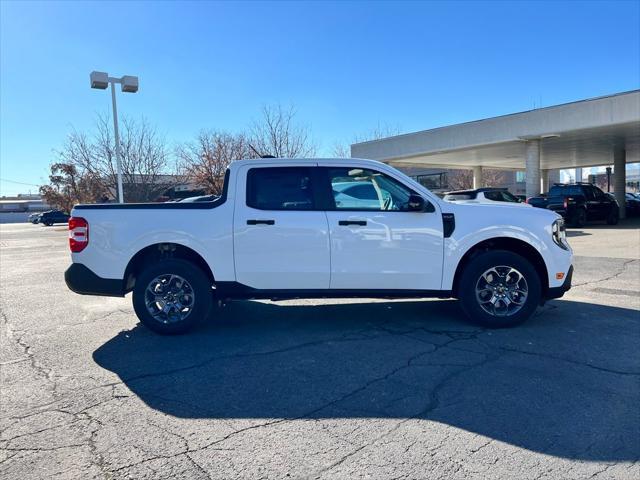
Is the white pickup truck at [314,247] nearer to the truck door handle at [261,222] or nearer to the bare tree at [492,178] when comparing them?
the truck door handle at [261,222]

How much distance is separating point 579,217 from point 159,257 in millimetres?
20404

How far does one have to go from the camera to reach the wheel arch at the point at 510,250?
5.60 m

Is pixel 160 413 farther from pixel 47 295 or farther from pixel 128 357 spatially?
pixel 47 295

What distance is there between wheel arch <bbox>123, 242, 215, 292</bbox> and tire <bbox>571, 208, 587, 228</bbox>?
64.7 feet

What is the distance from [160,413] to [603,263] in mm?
10306

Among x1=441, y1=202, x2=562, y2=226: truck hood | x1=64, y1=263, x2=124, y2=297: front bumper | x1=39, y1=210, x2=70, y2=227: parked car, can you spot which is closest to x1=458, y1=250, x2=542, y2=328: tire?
x1=441, y1=202, x2=562, y2=226: truck hood

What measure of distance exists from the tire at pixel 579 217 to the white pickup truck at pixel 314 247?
17410 mm

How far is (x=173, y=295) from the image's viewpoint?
218 inches

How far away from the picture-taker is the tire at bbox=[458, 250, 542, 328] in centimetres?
550

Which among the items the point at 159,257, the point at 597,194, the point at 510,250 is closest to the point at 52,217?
the point at 597,194

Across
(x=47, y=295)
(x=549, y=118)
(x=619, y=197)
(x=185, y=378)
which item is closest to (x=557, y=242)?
(x=185, y=378)

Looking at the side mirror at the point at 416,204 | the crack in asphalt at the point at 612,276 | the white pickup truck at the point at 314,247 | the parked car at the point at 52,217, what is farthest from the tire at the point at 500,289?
the parked car at the point at 52,217

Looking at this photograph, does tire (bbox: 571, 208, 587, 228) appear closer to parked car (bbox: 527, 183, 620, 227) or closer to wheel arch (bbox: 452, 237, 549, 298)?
parked car (bbox: 527, 183, 620, 227)

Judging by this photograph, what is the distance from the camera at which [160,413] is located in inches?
142
